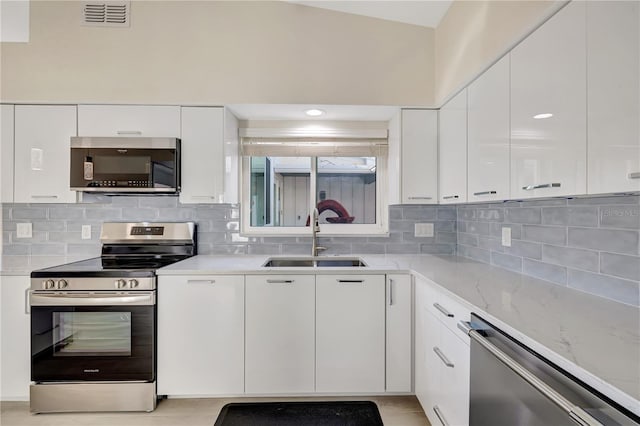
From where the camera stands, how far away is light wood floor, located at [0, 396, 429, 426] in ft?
6.28

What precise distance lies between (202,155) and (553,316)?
84.9 inches

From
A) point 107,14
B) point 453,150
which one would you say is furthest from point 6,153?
point 453,150

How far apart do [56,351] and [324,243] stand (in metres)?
1.89

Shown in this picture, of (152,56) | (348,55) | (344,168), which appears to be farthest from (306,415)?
(152,56)

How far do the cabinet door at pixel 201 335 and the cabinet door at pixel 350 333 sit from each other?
0.51 metres

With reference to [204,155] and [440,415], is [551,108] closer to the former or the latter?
[440,415]

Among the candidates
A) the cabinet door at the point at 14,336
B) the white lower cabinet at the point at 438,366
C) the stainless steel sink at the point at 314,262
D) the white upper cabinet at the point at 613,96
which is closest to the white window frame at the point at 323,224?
the stainless steel sink at the point at 314,262

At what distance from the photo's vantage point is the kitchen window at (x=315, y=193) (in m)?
2.78

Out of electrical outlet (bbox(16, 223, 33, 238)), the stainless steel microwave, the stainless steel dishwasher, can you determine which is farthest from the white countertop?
electrical outlet (bbox(16, 223, 33, 238))

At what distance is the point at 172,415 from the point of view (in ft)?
6.49

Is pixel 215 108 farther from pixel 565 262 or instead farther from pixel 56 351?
pixel 565 262

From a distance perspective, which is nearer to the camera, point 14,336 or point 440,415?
point 440,415

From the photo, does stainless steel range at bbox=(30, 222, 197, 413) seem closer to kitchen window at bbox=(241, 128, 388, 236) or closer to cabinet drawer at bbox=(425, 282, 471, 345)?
kitchen window at bbox=(241, 128, 388, 236)

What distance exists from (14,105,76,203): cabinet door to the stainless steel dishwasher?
2.66m
